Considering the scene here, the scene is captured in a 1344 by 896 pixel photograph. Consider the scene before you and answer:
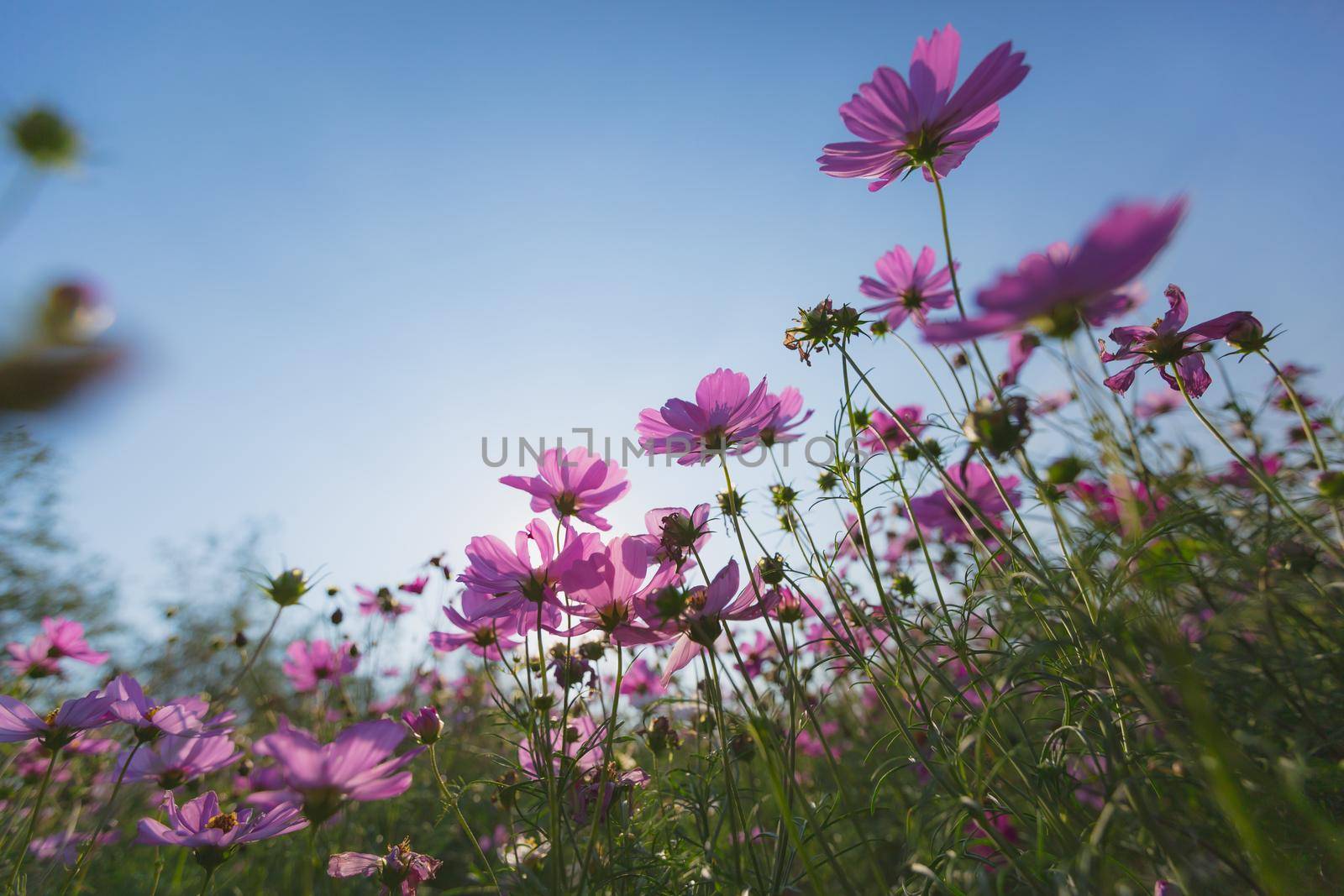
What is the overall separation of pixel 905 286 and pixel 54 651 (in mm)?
2220

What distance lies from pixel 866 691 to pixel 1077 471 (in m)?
2.12

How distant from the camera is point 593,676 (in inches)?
40.8

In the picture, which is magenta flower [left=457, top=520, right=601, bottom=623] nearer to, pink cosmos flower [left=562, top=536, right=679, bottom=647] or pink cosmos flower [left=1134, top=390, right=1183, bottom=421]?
pink cosmos flower [left=562, top=536, right=679, bottom=647]

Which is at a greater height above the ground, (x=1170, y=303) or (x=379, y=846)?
(x=1170, y=303)

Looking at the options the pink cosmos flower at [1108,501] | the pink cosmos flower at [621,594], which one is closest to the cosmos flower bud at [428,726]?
the pink cosmos flower at [621,594]

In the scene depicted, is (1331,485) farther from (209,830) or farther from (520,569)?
(209,830)

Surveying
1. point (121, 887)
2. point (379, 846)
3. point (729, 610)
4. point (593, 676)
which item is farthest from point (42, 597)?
point (729, 610)

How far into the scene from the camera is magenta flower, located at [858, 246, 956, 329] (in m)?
1.25

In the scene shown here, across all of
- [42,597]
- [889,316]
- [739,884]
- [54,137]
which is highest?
[54,137]

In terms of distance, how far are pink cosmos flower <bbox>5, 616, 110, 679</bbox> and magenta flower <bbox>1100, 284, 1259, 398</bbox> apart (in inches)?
90.0

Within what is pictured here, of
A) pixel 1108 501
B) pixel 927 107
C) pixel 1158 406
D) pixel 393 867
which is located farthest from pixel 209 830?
pixel 1158 406

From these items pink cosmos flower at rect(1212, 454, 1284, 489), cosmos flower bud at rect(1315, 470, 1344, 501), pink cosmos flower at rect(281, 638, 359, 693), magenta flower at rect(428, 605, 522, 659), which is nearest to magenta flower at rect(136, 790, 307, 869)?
magenta flower at rect(428, 605, 522, 659)

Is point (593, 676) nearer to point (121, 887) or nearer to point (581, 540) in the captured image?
point (581, 540)

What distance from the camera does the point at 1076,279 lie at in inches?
17.1
